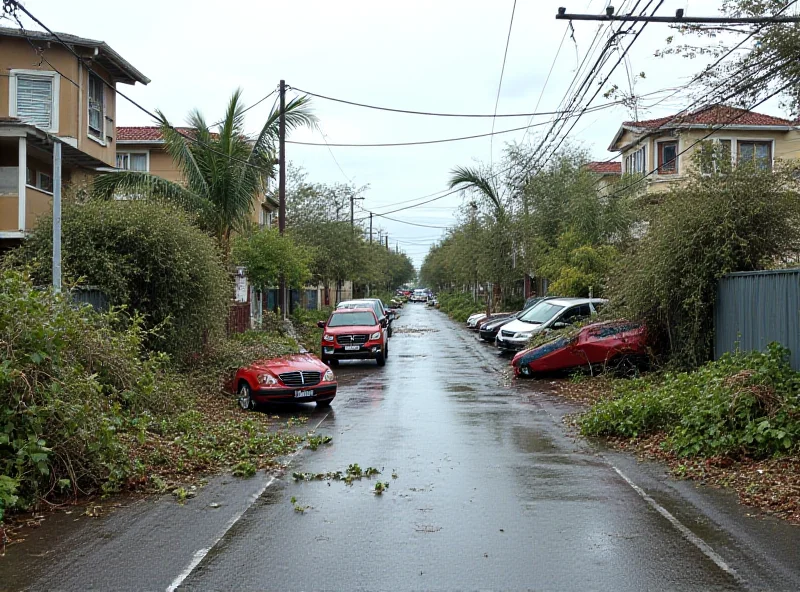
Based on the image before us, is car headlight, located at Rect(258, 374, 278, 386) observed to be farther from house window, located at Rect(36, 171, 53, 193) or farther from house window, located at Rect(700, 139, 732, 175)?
house window, located at Rect(36, 171, 53, 193)

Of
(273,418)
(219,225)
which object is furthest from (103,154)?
(273,418)

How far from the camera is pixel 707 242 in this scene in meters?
14.2

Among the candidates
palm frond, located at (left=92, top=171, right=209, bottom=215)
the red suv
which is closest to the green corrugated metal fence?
the red suv

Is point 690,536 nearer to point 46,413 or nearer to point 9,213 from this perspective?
point 46,413

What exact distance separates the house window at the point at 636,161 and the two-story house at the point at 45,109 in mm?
22258

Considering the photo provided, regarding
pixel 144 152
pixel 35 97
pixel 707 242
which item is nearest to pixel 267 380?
pixel 707 242

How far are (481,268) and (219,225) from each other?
71.8ft

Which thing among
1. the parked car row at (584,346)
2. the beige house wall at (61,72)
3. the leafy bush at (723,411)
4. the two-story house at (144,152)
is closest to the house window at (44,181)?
the beige house wall at (61,72)

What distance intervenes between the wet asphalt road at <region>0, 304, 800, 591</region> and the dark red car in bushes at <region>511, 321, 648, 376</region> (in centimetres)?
679

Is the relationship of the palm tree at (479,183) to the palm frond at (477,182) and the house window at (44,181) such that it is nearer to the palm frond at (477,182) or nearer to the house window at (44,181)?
the palm frond at (477,182)

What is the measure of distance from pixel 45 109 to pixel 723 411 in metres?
19.9

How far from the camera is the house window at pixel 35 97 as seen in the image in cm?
2241

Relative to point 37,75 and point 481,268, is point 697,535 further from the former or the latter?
point 481,268

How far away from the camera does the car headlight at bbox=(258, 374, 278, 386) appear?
14.2m
